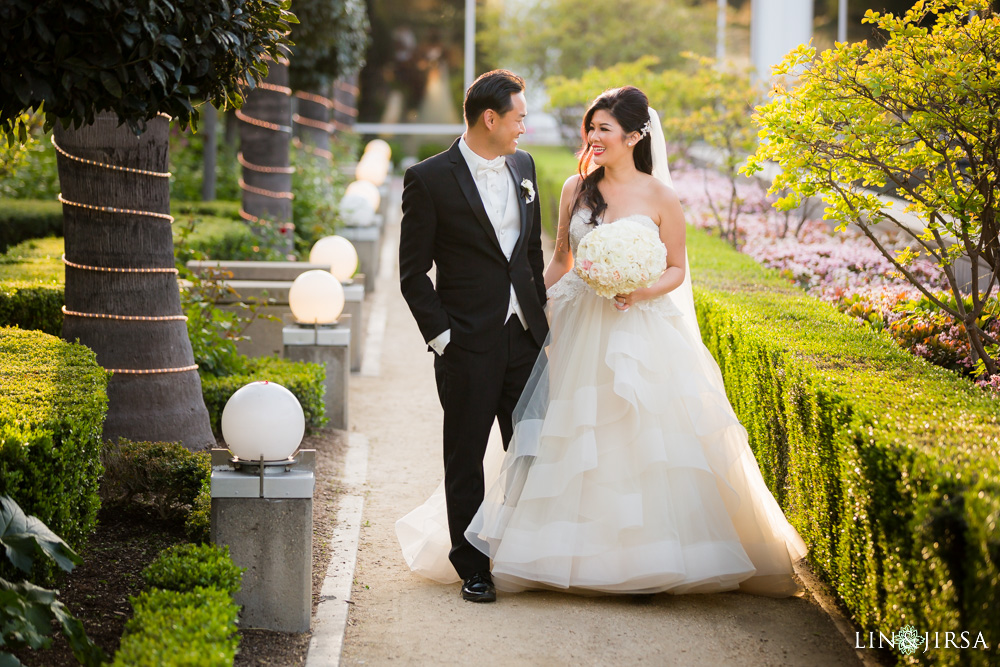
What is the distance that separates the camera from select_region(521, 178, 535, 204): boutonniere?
14.5ft

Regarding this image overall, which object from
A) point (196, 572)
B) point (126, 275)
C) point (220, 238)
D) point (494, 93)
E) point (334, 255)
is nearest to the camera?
point (196, 572)

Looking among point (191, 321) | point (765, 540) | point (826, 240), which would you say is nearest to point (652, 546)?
point (765, 540)

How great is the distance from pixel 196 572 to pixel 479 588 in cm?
123

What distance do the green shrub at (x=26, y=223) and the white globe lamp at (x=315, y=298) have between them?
4.37 meters

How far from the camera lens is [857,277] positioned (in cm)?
856

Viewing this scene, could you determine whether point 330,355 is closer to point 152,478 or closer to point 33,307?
point 33,307

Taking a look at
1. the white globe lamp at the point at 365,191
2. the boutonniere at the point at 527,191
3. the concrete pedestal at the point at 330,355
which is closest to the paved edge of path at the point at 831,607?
the boutonniere at the point at 527,191

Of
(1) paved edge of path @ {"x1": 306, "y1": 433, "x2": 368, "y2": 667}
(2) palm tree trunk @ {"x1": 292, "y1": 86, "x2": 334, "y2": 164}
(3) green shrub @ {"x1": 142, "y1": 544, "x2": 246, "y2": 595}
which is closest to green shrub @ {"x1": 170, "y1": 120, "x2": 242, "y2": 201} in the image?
(2) palm tree trunk @ {"x1": 292, "y1": 86, "x2": 334, "y2": 164}

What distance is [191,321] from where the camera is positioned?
6887 millimetres

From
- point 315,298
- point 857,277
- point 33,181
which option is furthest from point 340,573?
point 33,181

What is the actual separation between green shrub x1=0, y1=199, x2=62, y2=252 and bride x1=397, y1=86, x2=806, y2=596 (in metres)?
7.32

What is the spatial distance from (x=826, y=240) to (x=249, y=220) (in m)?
5.90

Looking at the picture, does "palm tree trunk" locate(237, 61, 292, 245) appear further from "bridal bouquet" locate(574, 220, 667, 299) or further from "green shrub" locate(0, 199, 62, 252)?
"bridal bouquet" locate(574, 220, 667, 299)

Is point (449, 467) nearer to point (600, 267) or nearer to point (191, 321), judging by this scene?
point (600, 267)
